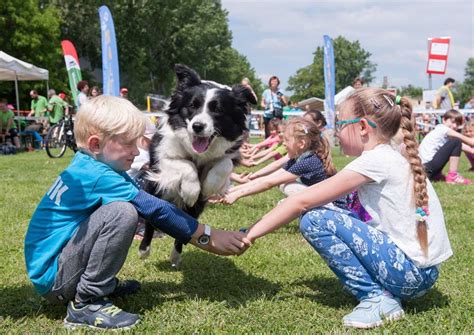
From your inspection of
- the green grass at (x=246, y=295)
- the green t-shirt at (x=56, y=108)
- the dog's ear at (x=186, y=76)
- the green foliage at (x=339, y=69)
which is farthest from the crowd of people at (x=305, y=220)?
the green foliage at (x=339, y=69)

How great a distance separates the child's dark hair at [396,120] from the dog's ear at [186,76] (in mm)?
1379

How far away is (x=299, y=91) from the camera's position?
88.0 metres

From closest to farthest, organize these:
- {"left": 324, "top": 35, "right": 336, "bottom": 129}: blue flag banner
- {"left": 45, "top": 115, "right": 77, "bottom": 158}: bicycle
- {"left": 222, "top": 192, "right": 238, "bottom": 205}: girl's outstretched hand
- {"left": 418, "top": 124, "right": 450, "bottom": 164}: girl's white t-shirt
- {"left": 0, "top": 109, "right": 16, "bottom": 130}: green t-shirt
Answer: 1. {"left": 222, "top": 192, "right": 238, "bottom": 205}: girl's outstretched hand
2. {"left": 418, "top": 124, "right": 450, "bottom": 164}: girl's white t-shirt
3. {"left": 45, "top": 115, "right": 77, "bottom": 158}: bicycle
4. {"left": 0, "top": 109, "right": 16, "bottom": 130}: green t-shirt
5. {"left": 324, "top": 35, "right": 336, "bottom": 129}: blue flag banner

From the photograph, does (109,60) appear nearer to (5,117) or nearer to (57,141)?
(57,141)

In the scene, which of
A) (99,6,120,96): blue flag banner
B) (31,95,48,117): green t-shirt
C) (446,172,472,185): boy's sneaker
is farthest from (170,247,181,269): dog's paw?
(31,95,48,117): green t-shirt

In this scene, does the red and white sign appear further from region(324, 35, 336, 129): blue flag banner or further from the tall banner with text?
the tall banner with text

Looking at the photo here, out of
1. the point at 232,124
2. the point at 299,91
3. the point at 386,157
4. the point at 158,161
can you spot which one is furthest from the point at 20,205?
the point at 299,91

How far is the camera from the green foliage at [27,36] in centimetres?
2914

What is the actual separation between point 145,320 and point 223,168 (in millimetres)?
1249

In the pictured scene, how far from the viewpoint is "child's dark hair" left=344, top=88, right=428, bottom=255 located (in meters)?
2.42

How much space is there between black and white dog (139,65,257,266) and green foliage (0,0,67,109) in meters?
27.6

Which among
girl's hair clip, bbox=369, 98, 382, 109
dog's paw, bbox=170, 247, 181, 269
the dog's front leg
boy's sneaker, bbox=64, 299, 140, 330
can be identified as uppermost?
girl's hair clip, bbox=369, 98, 382, 109

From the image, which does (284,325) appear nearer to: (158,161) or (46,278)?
(46,278)

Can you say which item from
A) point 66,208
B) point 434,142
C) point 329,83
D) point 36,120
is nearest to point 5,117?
point 36,120
